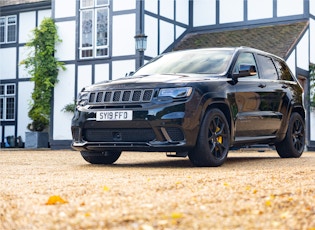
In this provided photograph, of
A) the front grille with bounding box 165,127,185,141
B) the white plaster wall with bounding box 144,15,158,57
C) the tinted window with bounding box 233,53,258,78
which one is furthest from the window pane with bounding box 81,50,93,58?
the front grille with bounding box 165,127,185,141

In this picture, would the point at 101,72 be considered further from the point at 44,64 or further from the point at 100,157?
the point at 100,157

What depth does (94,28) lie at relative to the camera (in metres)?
20.1

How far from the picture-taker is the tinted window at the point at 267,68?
898 centimetres

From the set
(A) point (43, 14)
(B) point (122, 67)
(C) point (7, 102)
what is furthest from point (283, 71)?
(C) point (7, 102)

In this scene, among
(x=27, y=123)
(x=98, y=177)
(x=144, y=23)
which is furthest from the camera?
(x=27, y=123)

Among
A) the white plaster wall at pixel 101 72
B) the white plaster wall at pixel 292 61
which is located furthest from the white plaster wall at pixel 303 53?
the white plaster wall at pixel 101 72

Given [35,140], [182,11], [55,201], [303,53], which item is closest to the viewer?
[55,201]

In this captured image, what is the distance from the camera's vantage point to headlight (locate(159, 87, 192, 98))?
7.22 m

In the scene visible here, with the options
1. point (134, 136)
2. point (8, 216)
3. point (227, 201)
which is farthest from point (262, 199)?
point (134, 136)

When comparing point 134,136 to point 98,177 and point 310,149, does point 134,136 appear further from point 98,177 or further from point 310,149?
point 310,149

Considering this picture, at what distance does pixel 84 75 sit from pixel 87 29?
1.50m

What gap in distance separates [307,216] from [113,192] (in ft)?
5.05

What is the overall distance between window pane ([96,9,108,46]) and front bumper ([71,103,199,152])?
1262 cm

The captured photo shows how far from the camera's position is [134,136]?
7.34 metres
